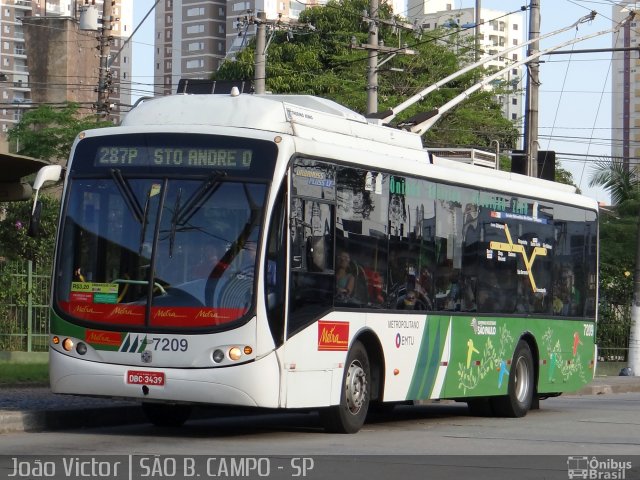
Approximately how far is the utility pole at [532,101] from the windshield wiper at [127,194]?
1624 cm

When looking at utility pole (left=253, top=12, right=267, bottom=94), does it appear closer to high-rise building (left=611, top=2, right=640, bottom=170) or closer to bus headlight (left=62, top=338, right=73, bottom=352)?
bus headlight (left=62, top=338, right=73, bottom=352)

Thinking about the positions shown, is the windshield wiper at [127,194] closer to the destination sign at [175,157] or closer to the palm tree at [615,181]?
the destination sign at [175,157]

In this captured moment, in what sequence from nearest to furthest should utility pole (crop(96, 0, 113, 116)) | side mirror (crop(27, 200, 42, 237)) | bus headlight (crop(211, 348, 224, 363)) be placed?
bus headlight (crop(211, 348, 224, 363)), side mirror (crop(27, 200, 42, 237)), utility pole (crop(96, 0, 113, 116))

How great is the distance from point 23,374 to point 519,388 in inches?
292

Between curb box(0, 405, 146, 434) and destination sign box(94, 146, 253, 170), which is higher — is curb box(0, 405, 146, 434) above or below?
below

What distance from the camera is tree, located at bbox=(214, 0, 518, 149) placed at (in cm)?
5175

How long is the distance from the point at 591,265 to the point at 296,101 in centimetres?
687

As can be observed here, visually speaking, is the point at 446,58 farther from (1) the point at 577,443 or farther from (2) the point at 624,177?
(1) the point at 577,443

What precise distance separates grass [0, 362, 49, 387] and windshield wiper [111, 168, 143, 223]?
6364 millimetres

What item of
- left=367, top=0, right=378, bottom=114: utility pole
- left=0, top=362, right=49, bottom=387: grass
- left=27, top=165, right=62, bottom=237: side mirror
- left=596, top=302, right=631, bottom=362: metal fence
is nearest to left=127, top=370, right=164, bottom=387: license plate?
left=27, top=165, right=62, bottom=237: side mirror

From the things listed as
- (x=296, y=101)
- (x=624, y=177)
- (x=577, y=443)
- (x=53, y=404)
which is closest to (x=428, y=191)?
(x=296, y=101)

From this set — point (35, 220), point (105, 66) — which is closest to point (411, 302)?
point (35, 220)

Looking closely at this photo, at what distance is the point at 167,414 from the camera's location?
50.5 feet

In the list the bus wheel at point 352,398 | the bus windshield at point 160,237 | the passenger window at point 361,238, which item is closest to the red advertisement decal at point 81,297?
the bus windshield at point 160,237
